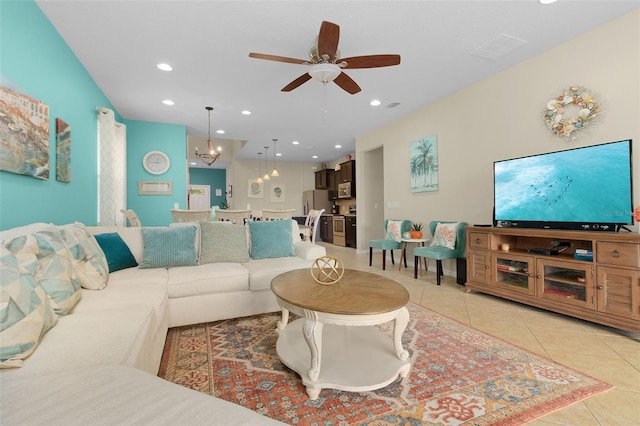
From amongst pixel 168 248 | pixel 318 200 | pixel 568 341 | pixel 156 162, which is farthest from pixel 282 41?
pixel 318 200

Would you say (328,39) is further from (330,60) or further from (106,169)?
(106,169)

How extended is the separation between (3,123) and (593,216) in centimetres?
459

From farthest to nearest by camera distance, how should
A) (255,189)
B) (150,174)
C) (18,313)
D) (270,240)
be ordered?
(255,189), (150,174), (270,240), (18,313)

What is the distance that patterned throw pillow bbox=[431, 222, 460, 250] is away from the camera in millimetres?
3954

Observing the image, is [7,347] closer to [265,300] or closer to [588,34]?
[265,300]

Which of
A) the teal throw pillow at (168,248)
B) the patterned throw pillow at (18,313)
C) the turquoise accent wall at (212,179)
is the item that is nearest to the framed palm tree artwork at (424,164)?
the teal throw pillow at (168,248)

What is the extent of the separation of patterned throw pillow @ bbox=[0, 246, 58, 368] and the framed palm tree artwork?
4.58m

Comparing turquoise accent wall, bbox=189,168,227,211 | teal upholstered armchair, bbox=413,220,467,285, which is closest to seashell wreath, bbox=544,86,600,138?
teal upholstered armchair, bbox=413,220,467,285

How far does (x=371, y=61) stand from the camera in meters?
2.50

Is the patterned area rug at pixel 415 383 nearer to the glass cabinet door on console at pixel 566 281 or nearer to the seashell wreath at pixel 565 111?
the glass cabinet door on console at pixel 566 281

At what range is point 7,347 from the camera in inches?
40.5

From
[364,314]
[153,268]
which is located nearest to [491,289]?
[364,314]

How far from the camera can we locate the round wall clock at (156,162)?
5.31m

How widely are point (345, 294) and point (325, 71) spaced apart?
1921mm
